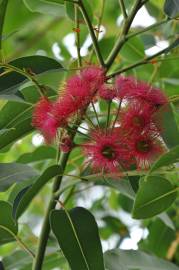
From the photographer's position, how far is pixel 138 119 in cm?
102

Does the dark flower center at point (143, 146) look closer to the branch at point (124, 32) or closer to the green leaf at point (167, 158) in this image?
the green leaf at point (167, 158)

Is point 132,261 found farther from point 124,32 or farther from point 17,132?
point 124,32

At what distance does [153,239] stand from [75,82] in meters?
0.86

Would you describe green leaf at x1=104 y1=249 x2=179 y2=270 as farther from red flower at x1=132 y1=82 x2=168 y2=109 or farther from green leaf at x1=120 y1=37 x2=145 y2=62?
green leaf at x1=120 y1=37 x2=145 y2=62

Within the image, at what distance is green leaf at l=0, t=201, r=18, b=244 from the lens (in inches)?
47.0

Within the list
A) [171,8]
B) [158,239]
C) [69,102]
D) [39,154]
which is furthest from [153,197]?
[158,239]

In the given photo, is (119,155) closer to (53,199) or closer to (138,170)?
(138,170)

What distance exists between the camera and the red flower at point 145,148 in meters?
1.02

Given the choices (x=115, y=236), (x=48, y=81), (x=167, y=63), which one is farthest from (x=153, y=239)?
(x=48, y=81)

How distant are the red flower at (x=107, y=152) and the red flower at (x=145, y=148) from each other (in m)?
0.02

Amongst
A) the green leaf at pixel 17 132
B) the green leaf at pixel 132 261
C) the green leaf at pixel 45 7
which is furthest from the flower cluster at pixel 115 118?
the green leaf at pixel 45 7

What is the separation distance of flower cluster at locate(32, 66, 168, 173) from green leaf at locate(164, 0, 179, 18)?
0.16 metres

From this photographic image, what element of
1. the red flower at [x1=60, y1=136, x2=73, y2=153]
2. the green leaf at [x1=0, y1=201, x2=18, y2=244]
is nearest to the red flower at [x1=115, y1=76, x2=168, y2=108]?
the red flower at [x1=60, y1=136, x2=73, y2=153]

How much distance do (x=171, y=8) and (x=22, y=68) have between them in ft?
0.99
